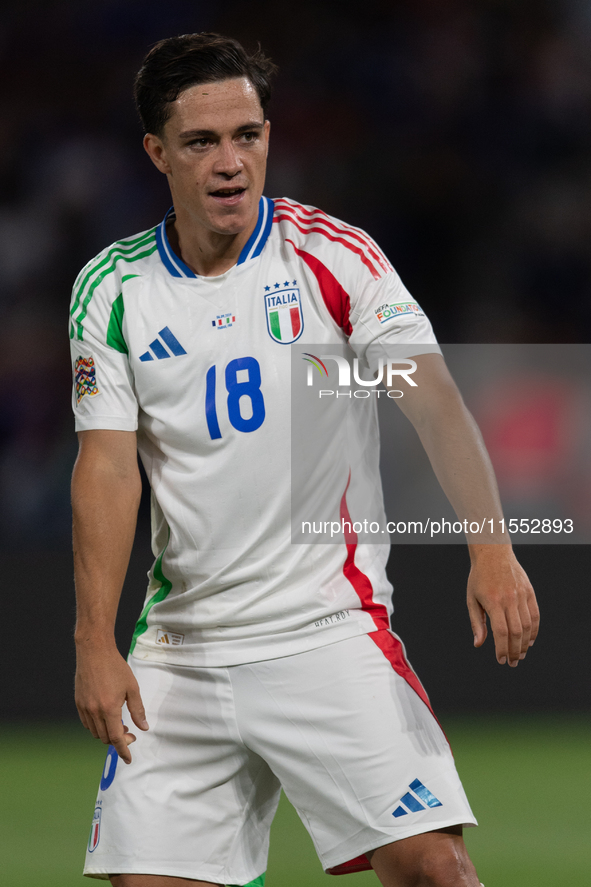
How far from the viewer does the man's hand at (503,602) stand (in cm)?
209

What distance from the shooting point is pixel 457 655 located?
5059mm

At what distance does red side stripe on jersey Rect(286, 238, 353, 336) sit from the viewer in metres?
2.41

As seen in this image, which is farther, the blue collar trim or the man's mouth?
the blue collar trim

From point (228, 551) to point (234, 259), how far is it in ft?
2.15

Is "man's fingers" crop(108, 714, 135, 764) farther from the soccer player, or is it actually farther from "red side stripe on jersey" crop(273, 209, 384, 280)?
"red side stripe on jersey" crop(273, 209, 384, 280)

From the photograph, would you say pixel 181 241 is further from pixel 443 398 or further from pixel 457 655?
pixel 457 655

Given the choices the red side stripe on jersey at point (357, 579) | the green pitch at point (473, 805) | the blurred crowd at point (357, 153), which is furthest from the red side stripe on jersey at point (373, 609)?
the blurred crowd at point (357, 153)

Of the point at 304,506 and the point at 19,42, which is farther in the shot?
the point at 19,42

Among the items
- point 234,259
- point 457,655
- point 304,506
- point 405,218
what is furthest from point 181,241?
point 405,218


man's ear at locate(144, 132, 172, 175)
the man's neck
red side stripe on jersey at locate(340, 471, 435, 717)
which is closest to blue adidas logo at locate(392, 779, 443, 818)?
red side stripe on jersey at locate(340, 471, 435, 717)

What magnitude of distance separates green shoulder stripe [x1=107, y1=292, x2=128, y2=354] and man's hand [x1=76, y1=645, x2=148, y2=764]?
2.15ft

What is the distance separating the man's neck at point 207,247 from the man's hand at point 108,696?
0.87 meters

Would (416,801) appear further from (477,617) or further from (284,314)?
(284,314)

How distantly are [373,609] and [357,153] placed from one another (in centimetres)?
455
